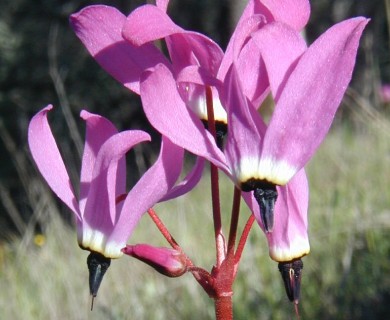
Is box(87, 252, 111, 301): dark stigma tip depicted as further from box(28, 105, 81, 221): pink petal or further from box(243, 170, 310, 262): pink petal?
box(243, 170, 310, 262): pink petal

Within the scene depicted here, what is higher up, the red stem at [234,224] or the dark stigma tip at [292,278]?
the red stem at [234,224]

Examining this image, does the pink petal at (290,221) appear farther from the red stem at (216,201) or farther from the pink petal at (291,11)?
the pink petal at (291,11)

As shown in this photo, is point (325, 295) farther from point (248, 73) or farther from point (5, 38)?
point (5, 38)

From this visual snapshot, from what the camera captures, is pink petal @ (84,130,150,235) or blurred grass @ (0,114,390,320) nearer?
pink petal @ (84,130,150,235)

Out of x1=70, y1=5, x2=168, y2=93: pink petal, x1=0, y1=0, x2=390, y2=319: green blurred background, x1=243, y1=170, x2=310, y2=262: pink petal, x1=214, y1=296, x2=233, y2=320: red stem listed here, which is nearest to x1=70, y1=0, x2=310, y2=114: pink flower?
x1=70, y1=5, x2=168, y2=93: pink petal

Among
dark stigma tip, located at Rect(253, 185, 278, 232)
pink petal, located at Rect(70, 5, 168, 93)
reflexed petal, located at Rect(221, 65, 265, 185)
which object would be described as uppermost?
pink petal, located at Rect(70, 5, 168, 93)

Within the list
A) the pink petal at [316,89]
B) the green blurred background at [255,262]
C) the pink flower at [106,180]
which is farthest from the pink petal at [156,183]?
the green blurred background at [255,262]

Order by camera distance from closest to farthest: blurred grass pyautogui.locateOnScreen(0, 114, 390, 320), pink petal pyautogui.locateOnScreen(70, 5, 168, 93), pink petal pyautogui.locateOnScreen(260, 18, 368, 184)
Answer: pink petal pyautogui.locateOnScreen(260, 18, 368, 184), pink petal pyautogui.locateOnScreen(70, 5, 168, 93), blurred grass pyautogui.locateOnScreen(0, 114, 390, 320)
